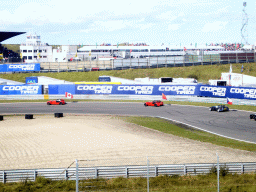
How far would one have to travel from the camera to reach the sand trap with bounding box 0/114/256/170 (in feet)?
57.2

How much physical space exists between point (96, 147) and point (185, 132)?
30.4 ft

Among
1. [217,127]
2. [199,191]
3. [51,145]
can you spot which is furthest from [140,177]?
[217,127]

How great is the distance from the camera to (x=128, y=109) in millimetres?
40250

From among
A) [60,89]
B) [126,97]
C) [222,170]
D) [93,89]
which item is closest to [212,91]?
[126,97]

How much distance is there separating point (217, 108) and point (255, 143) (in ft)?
47.3

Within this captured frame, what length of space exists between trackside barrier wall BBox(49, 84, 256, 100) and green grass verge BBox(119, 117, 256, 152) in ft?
49.5

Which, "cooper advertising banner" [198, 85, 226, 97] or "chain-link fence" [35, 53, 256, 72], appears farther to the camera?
"chain-link fence" [35, 53, 256, 72]

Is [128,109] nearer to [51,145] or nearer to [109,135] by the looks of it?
[109,135]

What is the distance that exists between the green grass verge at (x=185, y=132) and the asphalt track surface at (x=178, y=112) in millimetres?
1365

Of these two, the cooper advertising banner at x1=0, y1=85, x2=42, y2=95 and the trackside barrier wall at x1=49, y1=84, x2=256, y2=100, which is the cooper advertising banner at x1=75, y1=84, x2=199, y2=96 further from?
the cooper advertising banner at x1=0, y1=85, x2=42, y2=95

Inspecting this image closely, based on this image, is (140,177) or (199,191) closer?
(199,191)

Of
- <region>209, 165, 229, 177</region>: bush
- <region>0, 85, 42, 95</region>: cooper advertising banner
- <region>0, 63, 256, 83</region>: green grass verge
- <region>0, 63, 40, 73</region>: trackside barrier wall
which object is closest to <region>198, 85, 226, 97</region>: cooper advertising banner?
<region>0, 63, 256, 83</region>: green grass verge

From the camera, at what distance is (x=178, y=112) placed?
122 ft

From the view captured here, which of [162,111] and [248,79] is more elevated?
[248,79]
